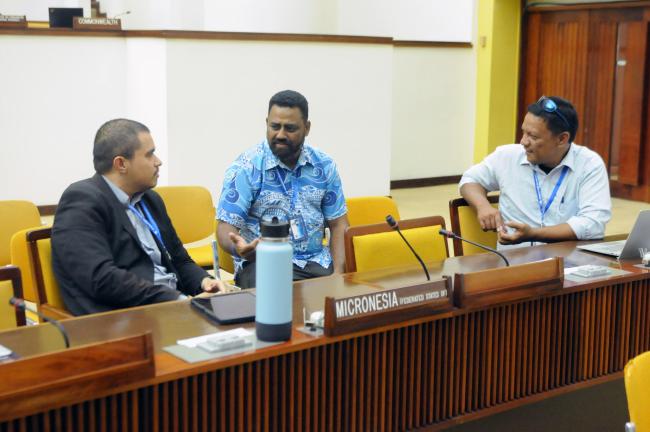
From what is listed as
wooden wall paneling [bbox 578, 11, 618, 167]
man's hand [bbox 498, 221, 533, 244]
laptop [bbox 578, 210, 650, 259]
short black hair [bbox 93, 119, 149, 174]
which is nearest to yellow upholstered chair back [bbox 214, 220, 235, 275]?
short black hair [bbox 93, 119, 149, 174]

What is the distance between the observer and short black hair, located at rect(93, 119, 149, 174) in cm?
295

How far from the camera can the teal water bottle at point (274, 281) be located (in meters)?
1.98

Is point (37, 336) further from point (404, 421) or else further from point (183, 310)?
point (404, 421)

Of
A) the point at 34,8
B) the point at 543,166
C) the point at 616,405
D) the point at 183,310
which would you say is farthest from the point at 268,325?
the point at 34,8

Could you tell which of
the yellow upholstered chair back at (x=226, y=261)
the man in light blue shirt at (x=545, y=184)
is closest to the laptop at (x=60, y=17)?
the yellow upholstered chair back at (x=226, y=261)

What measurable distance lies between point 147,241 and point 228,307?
2.68ft

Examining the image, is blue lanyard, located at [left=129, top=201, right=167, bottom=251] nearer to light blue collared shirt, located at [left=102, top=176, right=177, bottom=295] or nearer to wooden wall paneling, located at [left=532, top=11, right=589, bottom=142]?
light blue collared shirt, located at [left=102, top=176, right=177, bottom=295]

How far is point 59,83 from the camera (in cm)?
720

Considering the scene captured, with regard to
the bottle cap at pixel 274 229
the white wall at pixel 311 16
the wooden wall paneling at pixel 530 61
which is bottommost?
the bottle cap at pixel 274 229

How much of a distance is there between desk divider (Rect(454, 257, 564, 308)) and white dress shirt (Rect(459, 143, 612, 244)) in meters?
1.10

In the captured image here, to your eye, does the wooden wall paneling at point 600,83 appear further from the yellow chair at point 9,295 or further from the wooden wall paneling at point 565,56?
the yellow chair at point 9,295

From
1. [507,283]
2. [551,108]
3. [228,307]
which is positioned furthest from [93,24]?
[507,283]

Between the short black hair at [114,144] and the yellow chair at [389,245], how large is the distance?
32.3 inches

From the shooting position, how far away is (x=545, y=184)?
150 inches
